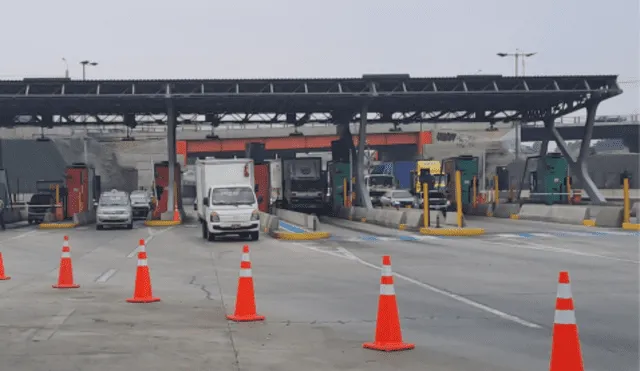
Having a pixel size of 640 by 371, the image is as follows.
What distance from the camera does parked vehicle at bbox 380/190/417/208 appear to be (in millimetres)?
61000

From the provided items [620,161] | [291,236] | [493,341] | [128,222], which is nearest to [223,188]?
[291,236]

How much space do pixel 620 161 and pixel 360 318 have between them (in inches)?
3209

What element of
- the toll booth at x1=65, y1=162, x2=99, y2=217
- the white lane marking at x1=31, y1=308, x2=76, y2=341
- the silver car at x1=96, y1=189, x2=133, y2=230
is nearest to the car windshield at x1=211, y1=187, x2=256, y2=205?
the silver car at x1=96, y1=189, x2=133, y2=230

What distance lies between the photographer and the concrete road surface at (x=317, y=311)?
379 inches

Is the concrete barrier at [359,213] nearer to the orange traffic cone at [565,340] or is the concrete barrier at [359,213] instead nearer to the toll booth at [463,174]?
the toll booth at [463,174]

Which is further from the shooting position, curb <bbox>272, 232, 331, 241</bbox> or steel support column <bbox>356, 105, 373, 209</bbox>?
steel support column <bbox>356, 105, 373, 209</bbox>

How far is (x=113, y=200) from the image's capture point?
45.5 m

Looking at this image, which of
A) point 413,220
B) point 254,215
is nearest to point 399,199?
point 413,220

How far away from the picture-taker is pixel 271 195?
2421 inches

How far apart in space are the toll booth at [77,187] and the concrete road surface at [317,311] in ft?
96.7

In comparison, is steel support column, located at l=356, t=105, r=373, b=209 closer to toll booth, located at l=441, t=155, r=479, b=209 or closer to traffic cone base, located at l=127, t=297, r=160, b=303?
toll booth, located at l=441, t=155, r=479, b=209

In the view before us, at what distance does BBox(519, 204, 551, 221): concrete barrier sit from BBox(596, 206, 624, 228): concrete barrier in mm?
6592

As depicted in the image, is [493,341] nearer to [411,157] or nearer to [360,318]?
[360,318]

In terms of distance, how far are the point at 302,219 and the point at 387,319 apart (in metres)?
32.6
